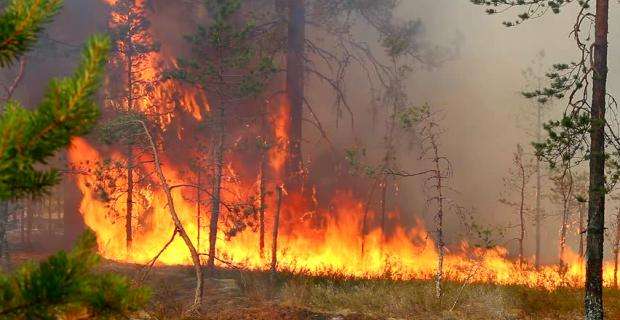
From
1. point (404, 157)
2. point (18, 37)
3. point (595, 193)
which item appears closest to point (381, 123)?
point (404, 157)

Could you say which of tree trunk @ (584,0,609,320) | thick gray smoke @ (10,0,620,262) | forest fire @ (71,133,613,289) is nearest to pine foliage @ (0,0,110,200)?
tree trunk @ (584,0,609,320)

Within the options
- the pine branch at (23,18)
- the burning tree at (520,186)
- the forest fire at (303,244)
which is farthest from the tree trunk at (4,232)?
the burning tree at (520,186)

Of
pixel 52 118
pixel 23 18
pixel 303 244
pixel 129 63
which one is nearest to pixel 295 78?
pixel 129 63

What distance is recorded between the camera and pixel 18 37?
3.26 meters

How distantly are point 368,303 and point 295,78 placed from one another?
47.0ft

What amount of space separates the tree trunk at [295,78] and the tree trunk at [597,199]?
15.3 metres

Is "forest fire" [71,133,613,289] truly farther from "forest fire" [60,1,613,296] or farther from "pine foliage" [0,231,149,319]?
"pine foliage" [0,231,149,319]

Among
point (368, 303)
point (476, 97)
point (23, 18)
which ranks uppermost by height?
point (476, 97)

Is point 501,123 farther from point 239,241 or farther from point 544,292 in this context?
point 544,292

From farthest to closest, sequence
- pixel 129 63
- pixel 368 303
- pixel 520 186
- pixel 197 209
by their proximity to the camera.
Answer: pixel 520 186 → pixel 197 209 → pixel 129 63 → pixel 368 303

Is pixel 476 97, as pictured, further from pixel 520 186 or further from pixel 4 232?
pixel 4 232

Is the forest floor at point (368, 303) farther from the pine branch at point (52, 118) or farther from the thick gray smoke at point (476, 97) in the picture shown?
the thick gray smoke at point (476, 97)

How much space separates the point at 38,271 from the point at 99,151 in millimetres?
26168

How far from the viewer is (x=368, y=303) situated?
12.9 meters
